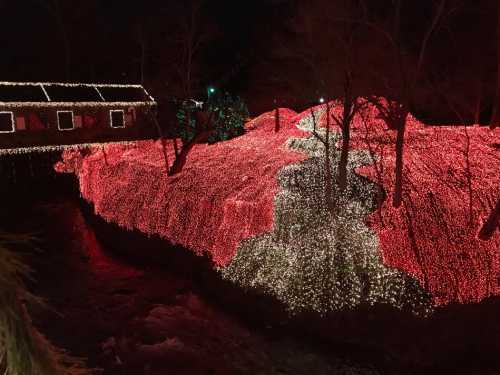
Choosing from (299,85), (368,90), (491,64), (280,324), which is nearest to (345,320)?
(280,324)

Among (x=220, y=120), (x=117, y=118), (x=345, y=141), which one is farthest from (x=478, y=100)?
(x=117, y=118)

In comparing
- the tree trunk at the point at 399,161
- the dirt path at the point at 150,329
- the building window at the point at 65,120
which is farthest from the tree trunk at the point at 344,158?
the building window at the point at 65,120

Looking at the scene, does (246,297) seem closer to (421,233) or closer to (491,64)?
(421,233)

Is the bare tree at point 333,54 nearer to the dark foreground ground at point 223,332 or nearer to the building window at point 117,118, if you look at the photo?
the dark foreground ground at point 223,332

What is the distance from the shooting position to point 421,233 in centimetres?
1107

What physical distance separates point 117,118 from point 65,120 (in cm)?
330

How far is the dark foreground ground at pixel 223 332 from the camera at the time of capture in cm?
887

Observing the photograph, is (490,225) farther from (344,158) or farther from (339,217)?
(344,158)

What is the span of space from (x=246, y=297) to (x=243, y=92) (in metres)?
23.1

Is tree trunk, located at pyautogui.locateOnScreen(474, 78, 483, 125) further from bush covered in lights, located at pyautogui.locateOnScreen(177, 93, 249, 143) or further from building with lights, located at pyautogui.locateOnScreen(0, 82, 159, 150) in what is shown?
building with lights, located at pyautogui.locateOnScreen(0, 82, 159, 150)

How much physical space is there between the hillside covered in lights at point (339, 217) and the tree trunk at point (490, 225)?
205 millimetres

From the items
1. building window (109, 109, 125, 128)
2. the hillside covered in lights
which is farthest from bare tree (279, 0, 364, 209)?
building window (109, 109, 125, 128)

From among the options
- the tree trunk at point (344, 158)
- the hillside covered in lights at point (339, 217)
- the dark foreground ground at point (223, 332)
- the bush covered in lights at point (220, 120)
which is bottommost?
the dark foreground ground at point (223, 332)

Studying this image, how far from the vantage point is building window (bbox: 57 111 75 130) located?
24216 millimetres
